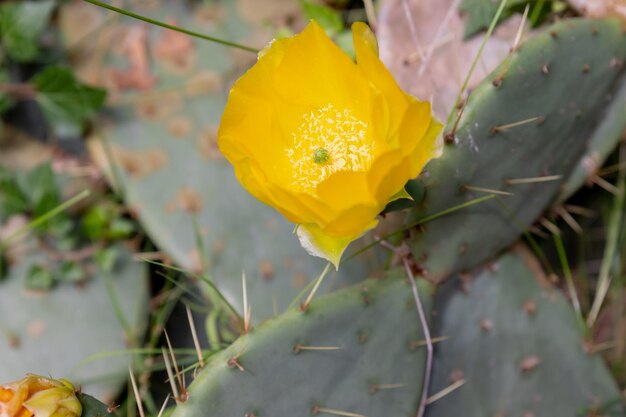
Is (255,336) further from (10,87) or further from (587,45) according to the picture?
(10,87)

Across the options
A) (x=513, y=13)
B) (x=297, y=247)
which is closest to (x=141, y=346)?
(x=297, y=247)

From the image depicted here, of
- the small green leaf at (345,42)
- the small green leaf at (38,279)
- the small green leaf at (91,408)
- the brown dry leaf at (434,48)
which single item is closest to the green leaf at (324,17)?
the small green leaf at (345,42)

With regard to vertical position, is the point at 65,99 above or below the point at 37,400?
above

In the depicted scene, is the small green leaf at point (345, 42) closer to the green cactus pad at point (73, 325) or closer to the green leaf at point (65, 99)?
the green leaf at point (65, 99)

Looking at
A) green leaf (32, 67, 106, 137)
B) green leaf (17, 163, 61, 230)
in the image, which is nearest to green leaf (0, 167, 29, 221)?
green leaf (17, 163, 61, 230)

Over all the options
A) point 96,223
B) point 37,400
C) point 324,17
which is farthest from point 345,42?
point 37,400

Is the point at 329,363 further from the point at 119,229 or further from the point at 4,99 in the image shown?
the point at 4,99
